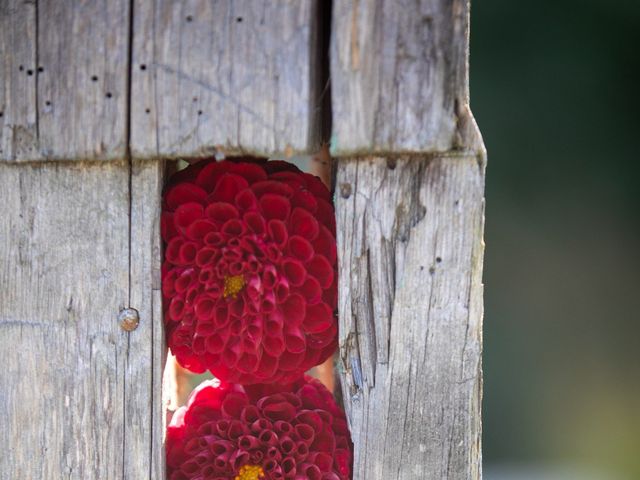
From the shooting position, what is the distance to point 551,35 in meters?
4.74

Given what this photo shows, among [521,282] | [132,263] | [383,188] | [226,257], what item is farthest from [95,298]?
[521,282]

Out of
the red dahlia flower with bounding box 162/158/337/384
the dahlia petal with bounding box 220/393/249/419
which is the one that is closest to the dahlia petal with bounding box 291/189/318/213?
the red dahlia flower with bounding box 162/158/337/384

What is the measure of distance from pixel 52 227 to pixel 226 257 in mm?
334

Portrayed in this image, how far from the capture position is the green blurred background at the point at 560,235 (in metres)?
4.78

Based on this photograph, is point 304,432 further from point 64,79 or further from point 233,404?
point 64,79

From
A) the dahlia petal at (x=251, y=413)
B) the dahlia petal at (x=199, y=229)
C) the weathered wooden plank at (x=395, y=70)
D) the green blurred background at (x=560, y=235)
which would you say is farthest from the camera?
the green blurred background at (x=560, y=235)

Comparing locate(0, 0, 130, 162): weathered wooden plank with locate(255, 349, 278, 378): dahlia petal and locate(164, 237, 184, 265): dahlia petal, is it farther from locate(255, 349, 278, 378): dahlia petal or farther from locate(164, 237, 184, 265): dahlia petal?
locate(255, 349, 278, 378): dahlia petal

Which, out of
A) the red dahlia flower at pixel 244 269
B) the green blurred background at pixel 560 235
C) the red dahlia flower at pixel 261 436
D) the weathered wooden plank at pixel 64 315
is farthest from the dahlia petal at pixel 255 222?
the green blurred background at pixel 560 235

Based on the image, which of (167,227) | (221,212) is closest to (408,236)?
(221,212)

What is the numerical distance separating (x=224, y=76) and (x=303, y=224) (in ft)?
1.01

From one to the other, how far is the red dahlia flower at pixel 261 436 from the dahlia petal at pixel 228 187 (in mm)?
423

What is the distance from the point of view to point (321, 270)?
4.89ft

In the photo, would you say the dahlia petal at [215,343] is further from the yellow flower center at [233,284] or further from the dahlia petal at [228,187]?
the dahlia petal at [228,187]

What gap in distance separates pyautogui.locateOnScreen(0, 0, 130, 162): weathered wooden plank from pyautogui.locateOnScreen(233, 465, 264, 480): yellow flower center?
633 millimetres
